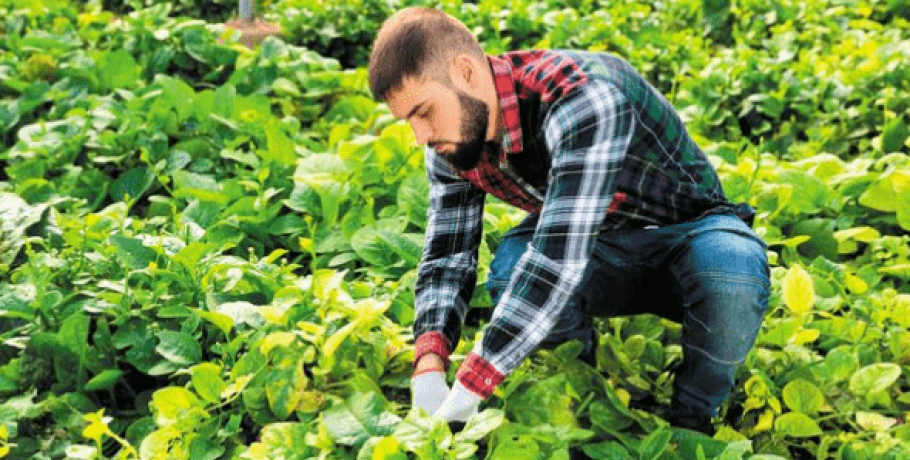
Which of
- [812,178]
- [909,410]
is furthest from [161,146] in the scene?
[909,410]

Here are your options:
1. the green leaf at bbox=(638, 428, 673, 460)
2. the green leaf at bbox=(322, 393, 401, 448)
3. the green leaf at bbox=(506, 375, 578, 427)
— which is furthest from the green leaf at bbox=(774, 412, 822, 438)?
the green leaf at bbox=(322, 393, 401, 448)

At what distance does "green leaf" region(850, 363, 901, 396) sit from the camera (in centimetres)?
242

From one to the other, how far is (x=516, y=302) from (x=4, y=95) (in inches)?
127

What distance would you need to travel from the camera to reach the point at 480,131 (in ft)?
7.00

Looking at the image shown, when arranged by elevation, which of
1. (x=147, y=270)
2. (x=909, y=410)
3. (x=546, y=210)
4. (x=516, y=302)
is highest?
(x=546, y=210)

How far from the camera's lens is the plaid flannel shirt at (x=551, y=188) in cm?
203

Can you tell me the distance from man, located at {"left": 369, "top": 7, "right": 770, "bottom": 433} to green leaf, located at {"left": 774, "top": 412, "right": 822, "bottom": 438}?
16cm

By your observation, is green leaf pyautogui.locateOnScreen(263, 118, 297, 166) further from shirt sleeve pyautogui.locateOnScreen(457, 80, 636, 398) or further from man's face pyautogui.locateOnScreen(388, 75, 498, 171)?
shirt sleeve pyautogui.locateOnScreen(457, 80, 636, 398)

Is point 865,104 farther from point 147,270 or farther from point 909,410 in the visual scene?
point 147,270

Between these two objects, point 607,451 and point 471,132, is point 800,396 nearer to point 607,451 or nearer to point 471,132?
point 607,451

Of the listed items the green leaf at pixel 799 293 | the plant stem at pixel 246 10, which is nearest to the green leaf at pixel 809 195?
the green leaf at pixel 799 293

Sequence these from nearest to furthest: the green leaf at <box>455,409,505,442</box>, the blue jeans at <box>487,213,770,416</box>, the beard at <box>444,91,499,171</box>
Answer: the green leaf at <box>455,409,505,442</box>
the beard at <box>444,91,499,171</box>
the blue jeans at <box>487,213,770,416</box>

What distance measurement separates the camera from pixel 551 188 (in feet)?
6.73

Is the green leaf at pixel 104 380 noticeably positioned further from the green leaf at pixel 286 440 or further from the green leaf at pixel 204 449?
the green leaf at pixel 286 440
